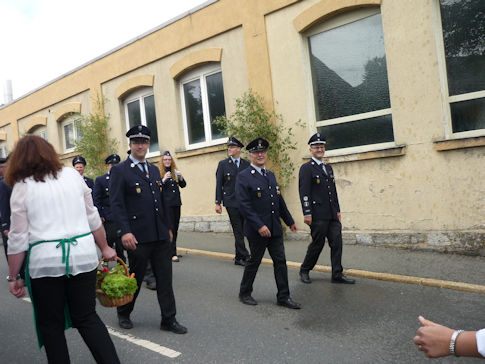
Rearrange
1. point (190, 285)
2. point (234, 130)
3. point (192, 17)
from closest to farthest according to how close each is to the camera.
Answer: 1. point (190, 285)
2. point (234, 130)
3. point (192, 17)

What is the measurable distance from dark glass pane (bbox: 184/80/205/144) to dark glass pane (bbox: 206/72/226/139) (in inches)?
14.1

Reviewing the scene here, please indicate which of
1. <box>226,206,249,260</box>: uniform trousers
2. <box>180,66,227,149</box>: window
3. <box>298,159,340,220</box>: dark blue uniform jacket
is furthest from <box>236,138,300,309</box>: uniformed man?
<box>180,66,227,149</box>: window

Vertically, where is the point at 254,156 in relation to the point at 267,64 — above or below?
below

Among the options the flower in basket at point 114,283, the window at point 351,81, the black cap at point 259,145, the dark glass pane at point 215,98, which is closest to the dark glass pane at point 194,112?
the dark glass pane at point 215,98

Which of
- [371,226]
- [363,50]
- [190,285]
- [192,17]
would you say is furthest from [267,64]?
[190,285]

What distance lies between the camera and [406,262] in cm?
641

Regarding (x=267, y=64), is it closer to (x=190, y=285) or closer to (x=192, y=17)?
(x=192, y=17)

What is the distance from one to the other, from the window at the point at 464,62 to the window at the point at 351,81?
3.46 ft

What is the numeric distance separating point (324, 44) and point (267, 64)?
126 cm

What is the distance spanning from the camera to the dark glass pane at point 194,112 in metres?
11.1

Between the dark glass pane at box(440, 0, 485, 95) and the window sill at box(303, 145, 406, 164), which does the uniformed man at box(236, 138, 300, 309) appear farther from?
the dark glass pane at box(440, 0, 485, 95)

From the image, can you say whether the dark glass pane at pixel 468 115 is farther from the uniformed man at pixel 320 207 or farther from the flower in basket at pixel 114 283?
the flower in basket at pixel 114 283

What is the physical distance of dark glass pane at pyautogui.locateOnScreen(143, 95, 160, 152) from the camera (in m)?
12.3

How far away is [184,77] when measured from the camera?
11273 millimetres
